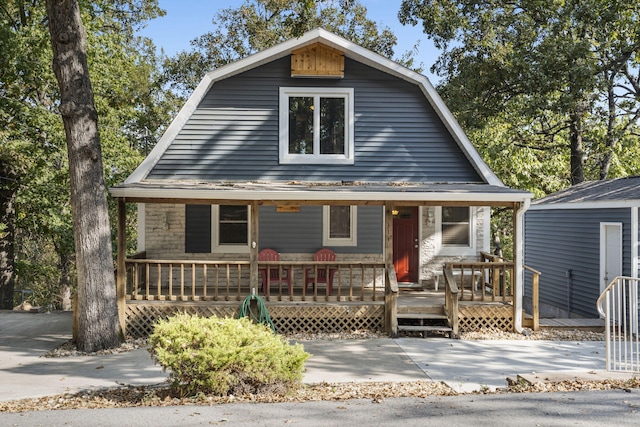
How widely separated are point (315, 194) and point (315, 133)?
7.78 feet

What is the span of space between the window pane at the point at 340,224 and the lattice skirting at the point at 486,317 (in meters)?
3.55

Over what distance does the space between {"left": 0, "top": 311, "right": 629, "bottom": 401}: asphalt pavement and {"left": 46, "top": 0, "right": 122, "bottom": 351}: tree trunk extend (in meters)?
0.65

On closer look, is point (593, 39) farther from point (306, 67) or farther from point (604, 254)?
point (306, 67)

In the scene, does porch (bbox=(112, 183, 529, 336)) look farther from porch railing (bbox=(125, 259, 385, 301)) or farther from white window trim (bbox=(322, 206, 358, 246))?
white window trim (bbox=(322, 206, 358, 246))

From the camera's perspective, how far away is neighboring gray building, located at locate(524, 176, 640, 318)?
1238cm

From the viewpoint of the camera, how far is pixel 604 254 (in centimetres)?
1319

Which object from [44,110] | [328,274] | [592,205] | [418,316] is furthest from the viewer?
[44,110]

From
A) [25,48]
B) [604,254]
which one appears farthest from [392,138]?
[25,48]

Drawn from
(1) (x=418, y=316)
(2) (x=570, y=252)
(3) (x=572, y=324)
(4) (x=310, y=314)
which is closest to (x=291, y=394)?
(4) (x=310, y=314)

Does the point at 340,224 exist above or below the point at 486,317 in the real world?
above

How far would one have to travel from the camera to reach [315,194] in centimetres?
1091

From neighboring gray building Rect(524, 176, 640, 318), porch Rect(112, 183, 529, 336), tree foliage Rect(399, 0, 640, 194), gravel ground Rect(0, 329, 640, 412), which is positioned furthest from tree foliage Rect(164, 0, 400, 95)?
gravel ground Rect(0, 329, 640, 412)

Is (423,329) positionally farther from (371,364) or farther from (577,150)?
(577,150)

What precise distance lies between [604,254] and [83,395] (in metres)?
11.2
